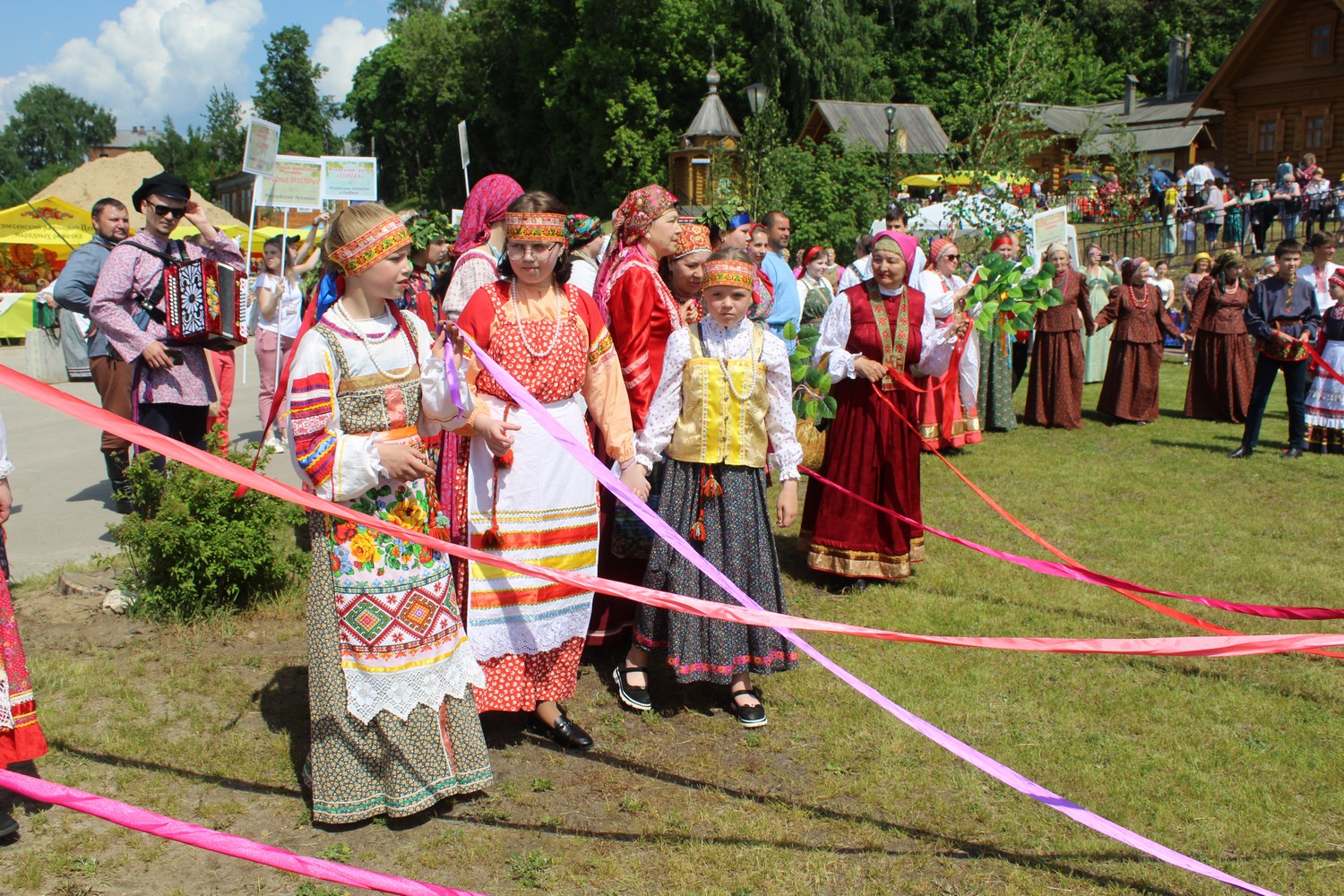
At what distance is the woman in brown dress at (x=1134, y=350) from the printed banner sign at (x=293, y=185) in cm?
912

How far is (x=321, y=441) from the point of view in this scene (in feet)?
11.1

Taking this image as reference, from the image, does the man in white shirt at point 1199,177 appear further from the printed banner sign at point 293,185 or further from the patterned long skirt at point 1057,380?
the printed banner sign at point 293,185

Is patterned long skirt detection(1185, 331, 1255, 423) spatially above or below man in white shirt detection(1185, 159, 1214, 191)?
below

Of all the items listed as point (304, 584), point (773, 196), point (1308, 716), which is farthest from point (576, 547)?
point (773, 196)

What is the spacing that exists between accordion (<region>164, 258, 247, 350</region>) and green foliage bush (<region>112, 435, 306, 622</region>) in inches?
30.1

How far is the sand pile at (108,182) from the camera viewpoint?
27.7 meters

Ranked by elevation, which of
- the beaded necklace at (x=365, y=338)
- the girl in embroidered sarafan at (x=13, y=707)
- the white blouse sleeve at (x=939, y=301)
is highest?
the white blouse sleeve at (x=939, y=301)

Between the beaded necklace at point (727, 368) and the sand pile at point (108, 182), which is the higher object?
the sand pile at point (108, 182)

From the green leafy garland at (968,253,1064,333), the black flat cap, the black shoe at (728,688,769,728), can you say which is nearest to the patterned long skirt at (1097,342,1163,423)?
the green leafy garland at (968,253,1064,333)

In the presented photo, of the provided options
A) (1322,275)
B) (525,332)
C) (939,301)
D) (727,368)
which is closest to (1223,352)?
(1322,275)

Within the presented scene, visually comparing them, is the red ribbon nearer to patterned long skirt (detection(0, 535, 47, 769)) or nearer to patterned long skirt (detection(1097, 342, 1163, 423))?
patterned long skirt (detection(0, 535, 47, 769))

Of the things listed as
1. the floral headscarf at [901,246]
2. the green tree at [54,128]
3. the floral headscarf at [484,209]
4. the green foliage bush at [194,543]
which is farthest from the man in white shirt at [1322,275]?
the green tree at [54,128]

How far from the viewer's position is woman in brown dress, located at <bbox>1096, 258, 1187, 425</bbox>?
11.7 m

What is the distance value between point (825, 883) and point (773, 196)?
41.8ft
